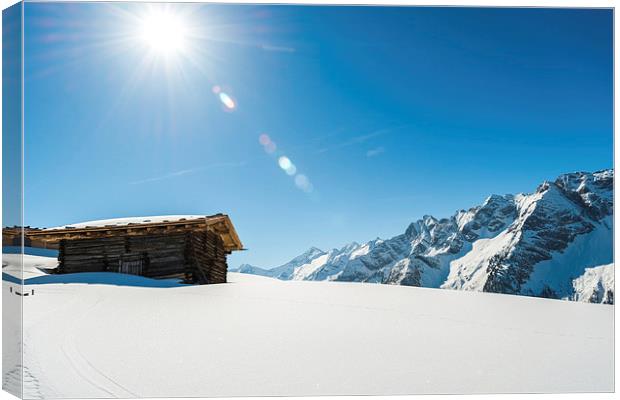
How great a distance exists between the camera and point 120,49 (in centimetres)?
678

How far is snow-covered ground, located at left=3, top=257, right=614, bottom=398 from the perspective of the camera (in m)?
4.00

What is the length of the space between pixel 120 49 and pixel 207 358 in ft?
16.9

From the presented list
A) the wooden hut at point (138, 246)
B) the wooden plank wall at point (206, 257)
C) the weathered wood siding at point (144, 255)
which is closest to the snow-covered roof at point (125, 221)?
the wooden hut at point (138, 246)

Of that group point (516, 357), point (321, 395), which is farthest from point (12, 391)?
point (516, 357)

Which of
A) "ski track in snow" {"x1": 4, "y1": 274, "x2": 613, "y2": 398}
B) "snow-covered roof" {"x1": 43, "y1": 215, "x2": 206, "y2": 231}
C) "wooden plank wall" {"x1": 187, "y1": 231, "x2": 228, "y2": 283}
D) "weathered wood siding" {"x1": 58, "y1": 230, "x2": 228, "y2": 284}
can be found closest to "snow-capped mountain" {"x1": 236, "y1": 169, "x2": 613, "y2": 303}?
"wooden plank wall" {"x1": 187, "y1": 231, "x2": 228, "y2": 283}

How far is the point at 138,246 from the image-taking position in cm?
1015

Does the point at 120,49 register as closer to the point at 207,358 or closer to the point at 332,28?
the point at 332,28

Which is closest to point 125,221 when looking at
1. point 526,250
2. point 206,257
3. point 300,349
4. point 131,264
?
point 131,264

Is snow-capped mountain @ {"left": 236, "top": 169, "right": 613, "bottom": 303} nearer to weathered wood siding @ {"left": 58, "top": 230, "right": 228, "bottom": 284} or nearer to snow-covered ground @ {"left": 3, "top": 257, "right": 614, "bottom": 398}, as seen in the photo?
weathered wood siding @ {"left": 58, "top": 230, "right": 228, "bottom": 284}

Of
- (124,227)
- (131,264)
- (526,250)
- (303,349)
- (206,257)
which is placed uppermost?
(526,250)

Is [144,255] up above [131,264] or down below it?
above

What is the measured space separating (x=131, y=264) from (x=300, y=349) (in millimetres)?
7126

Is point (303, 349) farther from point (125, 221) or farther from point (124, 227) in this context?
point (125, 221)

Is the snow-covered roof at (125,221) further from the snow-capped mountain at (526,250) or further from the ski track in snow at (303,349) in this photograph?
the snow-capped mountain at (526,250)
